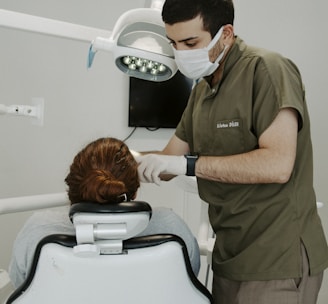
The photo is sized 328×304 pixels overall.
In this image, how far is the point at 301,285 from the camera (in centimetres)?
110

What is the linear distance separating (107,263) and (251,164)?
469 mm

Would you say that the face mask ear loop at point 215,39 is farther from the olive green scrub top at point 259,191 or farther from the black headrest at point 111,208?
the black headrest at point 111,208

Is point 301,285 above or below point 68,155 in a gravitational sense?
below

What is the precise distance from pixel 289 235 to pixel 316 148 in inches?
58.2

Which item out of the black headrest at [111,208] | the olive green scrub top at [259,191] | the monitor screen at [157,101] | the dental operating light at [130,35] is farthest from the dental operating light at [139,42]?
the monitor screen at [157,101]

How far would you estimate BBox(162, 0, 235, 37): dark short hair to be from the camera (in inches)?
44.4

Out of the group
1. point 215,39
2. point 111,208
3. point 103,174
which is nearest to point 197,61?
point 215,39

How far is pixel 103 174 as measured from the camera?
94 cm

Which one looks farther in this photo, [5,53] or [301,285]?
[5,53]

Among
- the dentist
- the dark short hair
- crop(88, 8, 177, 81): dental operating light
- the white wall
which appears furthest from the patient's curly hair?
the white wall

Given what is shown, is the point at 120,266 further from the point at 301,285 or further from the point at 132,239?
the point at 301,285

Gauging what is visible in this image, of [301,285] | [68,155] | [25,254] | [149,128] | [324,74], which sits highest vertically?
[324,74]

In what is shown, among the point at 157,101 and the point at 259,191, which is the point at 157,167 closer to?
the point at 259,191

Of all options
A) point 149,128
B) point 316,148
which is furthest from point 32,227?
point 316,148
